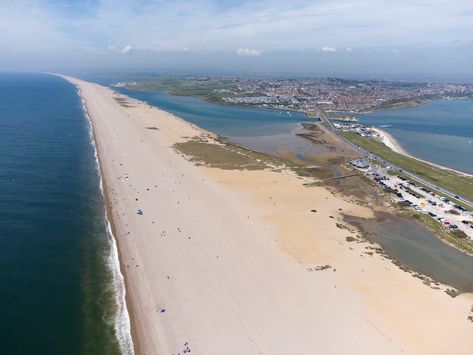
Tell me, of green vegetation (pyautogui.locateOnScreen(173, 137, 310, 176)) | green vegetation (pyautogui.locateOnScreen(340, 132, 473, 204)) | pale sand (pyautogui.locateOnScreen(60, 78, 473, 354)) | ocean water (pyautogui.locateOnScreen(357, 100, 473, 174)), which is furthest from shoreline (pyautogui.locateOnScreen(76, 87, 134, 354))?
ocean water (pyautogui.locateOnScreen(357, 100, 473, 174))

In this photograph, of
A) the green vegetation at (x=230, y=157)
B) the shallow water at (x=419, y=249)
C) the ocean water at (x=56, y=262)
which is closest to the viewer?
the ocean water at (x=56, y=262)

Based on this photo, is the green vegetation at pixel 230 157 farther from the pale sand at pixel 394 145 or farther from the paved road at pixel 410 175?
the pale sand at pixel 394 145

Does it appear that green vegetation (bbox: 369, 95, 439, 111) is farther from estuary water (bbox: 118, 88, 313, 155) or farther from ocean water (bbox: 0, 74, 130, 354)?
ocean water (bbox: 0, 74, 130, 354)

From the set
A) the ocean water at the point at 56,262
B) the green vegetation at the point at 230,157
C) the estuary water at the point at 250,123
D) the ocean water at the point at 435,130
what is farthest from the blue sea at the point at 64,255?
the ocean water at the point at 435,130

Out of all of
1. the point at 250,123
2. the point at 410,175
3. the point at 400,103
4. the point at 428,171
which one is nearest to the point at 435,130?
the point at 428,171

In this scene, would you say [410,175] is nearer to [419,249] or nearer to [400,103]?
[419,249]
